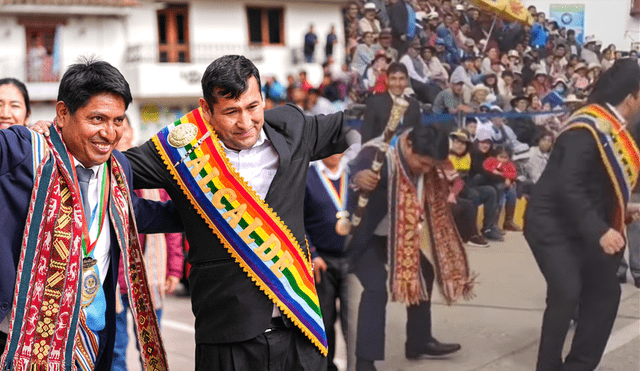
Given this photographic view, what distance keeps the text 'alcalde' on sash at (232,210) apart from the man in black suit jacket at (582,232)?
1164 mm

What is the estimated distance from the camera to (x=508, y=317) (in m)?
3.68

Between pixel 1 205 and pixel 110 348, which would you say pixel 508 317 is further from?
pixel 1 205

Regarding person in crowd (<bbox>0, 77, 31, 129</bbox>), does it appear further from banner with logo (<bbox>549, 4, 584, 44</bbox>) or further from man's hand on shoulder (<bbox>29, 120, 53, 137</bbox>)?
banner with logo (<bbox>549, 4, 584, 44</bbox>)

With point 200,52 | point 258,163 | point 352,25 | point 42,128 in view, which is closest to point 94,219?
point 42,128

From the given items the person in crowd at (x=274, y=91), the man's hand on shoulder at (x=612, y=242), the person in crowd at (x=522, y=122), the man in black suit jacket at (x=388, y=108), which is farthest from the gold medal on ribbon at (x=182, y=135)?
the person in crowd at (x=274, y=91)

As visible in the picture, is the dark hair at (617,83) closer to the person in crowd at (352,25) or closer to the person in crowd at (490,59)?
the person in crowd at (490,59)

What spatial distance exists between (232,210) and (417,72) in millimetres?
1140

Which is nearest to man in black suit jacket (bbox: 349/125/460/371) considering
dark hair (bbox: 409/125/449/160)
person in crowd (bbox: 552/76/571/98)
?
dark hair (bbox: 409/125/449/160)

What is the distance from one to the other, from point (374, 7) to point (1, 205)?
1.76 m

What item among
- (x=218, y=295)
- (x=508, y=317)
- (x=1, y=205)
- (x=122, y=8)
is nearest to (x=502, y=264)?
(x=508, y=317)

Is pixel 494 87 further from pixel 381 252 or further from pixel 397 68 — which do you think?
Result: pixel 381 252

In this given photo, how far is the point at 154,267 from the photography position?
15.7ft

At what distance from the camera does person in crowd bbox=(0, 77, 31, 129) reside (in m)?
4.15

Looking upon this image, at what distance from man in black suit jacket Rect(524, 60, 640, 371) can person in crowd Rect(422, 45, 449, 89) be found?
529 mm
